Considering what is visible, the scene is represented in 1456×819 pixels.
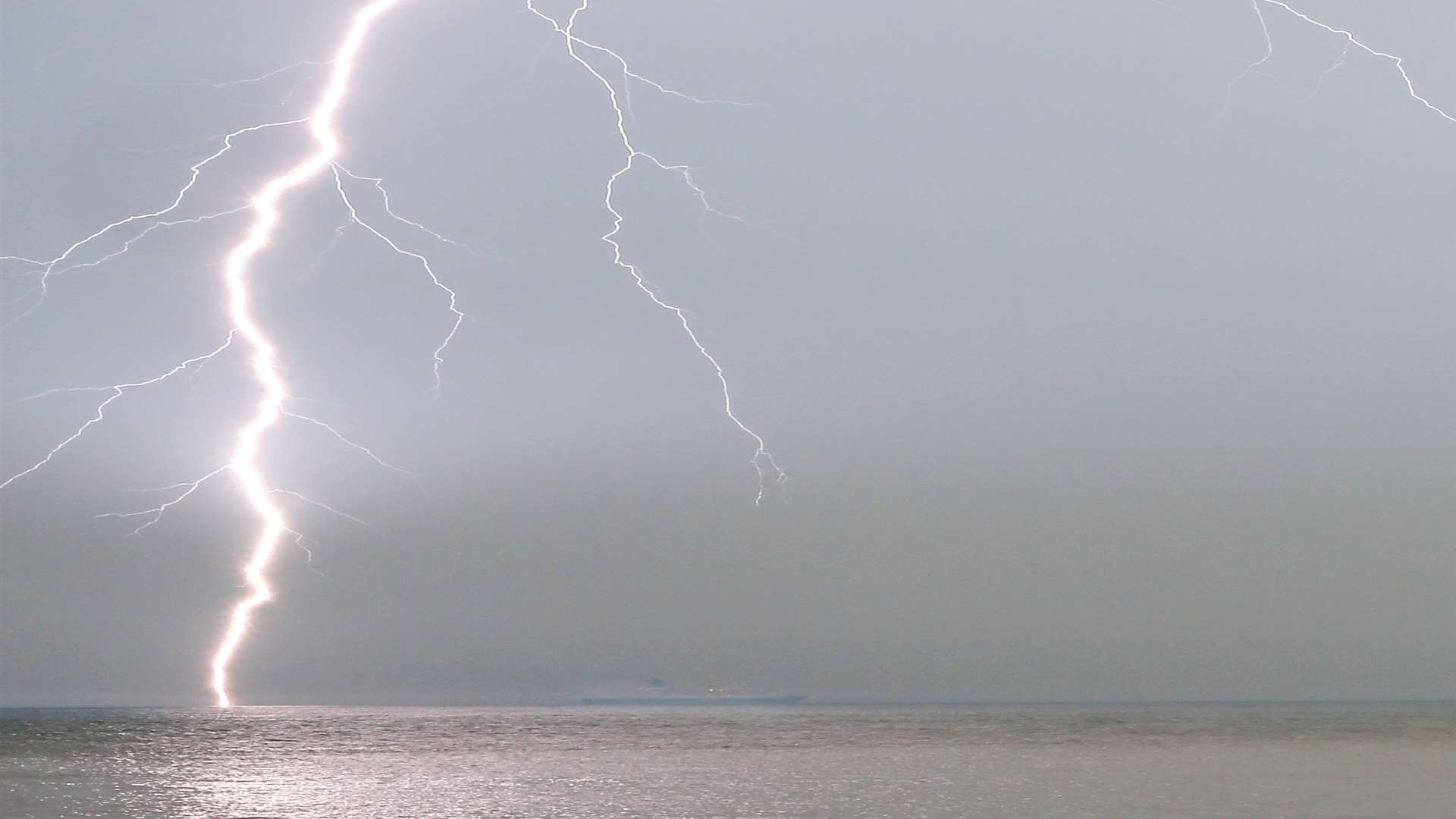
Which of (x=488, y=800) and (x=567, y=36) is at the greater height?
(x=567, y=36)

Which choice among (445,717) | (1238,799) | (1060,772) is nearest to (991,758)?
(1060,772)

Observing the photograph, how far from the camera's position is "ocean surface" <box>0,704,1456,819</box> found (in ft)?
38.3

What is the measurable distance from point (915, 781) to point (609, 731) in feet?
65.8

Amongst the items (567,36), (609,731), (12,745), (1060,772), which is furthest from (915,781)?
(12,745)

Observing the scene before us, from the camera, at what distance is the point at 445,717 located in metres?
47.6

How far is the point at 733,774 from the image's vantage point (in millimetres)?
16641

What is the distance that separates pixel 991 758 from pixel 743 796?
8.78 metres

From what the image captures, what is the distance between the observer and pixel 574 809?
1162 centimetres

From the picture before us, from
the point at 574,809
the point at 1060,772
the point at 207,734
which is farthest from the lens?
the point at 207,734

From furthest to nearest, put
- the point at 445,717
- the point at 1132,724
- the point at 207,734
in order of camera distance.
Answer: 1. the point at 445,717
2. the point at 1132,724
3. the point at 207,734

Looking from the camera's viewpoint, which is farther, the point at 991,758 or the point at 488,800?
the point at 991,758

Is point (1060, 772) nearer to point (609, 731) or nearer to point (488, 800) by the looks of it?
point (488, 800)

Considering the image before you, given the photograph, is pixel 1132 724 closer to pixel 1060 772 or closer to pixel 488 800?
pixel 1060 772

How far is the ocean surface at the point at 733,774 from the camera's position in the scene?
11672 mm
